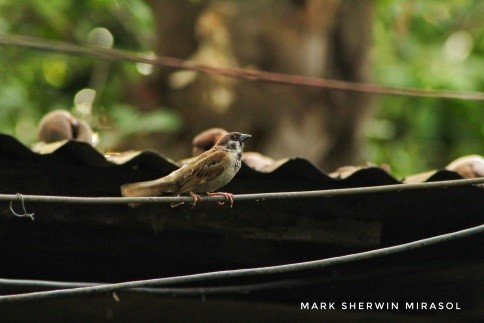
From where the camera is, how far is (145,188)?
495 cm

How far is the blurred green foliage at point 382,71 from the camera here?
1366 cm

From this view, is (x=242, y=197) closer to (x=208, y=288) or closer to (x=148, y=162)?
(x=148, y=162)

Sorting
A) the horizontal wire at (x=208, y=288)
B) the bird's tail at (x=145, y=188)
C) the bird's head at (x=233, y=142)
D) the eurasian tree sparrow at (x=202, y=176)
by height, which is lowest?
the horizontal wire at (x=208, y=288)

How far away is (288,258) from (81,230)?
111 cm

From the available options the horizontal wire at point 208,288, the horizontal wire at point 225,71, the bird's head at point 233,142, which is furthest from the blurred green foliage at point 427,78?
the horizontal wire at point 208,288

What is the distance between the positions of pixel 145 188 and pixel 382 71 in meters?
10.2

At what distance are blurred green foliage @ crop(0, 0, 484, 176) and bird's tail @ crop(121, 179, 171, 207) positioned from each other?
294 inches

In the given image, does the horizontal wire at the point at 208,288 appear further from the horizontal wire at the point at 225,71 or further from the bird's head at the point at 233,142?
the horizontal wire at the point at 225,71

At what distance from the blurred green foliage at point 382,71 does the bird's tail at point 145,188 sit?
747cm

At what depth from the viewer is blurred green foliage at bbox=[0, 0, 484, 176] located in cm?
1366

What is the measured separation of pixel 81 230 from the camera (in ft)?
17.6

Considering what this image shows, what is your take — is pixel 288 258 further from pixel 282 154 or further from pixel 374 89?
pixel 282 154

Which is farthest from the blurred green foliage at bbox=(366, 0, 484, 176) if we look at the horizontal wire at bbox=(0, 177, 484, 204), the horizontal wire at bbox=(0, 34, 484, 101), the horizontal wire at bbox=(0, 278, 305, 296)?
the horizontal wire at bbox=(0, 177, 484, 204)

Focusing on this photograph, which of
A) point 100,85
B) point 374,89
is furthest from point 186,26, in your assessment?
point 374,89
